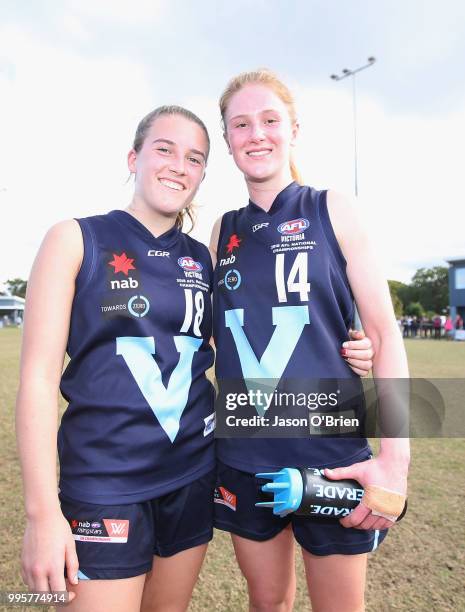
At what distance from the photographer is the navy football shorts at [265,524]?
1.83 m

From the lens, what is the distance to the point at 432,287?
81.7 metres

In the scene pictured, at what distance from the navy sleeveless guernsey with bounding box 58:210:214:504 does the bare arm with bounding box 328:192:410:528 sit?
68cm

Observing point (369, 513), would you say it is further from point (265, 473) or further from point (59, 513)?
point (59, 513)

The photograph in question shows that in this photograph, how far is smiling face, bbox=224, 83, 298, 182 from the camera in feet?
6.94

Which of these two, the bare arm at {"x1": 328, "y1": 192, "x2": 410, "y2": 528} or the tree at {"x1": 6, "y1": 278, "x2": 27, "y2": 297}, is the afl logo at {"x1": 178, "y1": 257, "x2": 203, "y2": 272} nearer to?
the bare arm at {"x1": 328, "y1": 192, "x2": 410, "y2": 528}

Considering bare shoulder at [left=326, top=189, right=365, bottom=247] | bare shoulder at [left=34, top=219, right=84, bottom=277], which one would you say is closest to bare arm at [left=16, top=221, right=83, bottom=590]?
bare shoulder at [left=34, top=219, right=84, bottom=277]

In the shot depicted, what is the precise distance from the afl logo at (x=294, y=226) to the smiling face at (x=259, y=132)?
0.28m

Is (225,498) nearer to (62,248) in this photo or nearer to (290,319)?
(290,319)

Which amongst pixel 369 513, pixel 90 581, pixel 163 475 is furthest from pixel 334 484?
pixel 90 581

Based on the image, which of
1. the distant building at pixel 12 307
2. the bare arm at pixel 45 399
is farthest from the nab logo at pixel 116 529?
the distant building at pixel 12 307

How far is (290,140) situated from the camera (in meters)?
2.24

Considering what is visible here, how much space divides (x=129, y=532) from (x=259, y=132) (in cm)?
172

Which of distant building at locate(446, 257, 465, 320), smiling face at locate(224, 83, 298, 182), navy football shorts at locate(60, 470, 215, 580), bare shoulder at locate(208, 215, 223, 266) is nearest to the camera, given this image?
navy football shorts at locate(60, 470, 215, 580)

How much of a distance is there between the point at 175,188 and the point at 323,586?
5.82 feet
